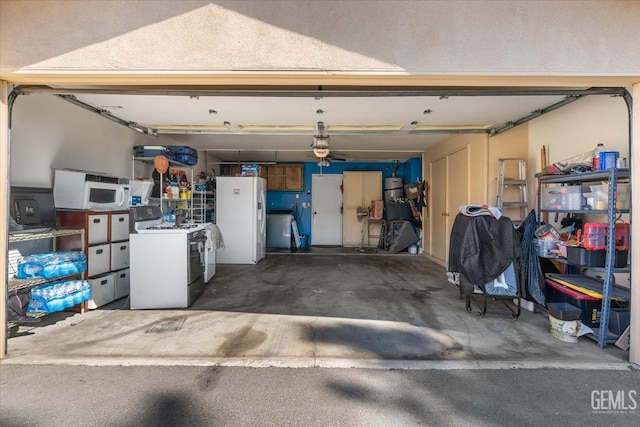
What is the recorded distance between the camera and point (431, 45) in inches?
86.0

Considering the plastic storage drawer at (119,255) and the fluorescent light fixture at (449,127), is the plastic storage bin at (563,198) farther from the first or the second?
the plastic storage drawer at (119,255)

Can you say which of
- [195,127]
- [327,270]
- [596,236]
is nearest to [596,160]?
[596,236]

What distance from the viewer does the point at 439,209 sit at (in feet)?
20.4

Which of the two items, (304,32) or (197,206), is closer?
(304,32)

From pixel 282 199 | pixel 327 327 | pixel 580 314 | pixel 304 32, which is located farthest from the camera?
pixel 282 199

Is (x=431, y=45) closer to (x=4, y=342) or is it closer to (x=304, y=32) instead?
(x=304, y=32)

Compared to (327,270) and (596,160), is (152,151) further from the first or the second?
(596,160)

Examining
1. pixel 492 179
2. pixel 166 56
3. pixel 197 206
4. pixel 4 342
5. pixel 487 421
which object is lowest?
pixel 487 421

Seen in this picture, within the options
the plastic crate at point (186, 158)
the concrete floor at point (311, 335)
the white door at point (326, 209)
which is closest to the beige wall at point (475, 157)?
the concrete floor at point (311, 335)

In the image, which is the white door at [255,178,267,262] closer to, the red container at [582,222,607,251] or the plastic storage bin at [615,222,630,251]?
the red container at [582,222,607,251]

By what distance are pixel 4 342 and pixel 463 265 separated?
13.4 ft

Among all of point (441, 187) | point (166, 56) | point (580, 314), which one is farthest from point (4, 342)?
point (441, 187)

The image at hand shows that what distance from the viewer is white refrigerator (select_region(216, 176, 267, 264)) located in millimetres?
5934

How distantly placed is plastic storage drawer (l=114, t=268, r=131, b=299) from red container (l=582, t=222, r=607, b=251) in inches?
199
